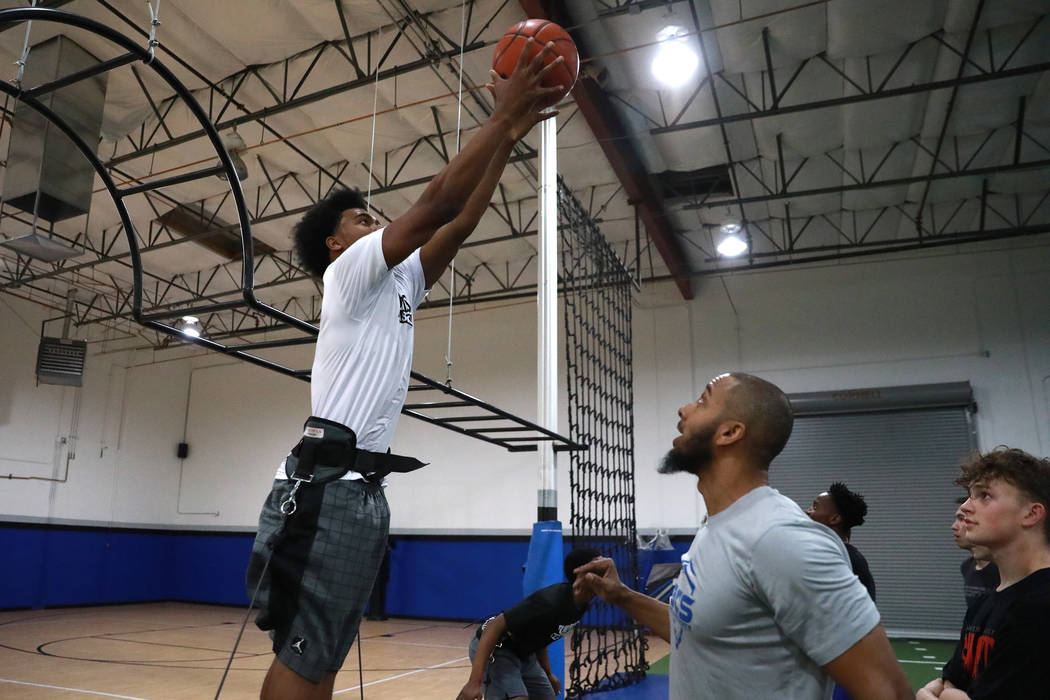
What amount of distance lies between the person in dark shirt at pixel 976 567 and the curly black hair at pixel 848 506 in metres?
0.44

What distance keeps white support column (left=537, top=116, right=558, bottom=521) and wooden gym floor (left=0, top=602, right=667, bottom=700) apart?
6.22 feet

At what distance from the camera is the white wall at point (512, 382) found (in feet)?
29.2

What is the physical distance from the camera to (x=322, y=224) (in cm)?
198

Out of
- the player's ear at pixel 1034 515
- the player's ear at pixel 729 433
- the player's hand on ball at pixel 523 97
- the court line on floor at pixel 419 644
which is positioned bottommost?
the court line on floor at pixel 419 644

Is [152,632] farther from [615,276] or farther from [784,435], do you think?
[784,435]

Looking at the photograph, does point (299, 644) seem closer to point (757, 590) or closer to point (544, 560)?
point (757, 590)

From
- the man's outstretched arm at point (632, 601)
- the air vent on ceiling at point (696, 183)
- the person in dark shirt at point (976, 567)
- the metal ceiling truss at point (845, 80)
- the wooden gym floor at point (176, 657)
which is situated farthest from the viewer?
the air vent on ceiling at point (696, 183)

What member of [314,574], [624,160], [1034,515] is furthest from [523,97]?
[624,160]

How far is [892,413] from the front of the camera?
8867 millimetres

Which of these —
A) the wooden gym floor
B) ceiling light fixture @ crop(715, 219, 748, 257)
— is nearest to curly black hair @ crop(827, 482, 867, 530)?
the wooden gym floor

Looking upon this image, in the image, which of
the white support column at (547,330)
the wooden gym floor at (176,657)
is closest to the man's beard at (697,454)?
the white support column at (547,330)

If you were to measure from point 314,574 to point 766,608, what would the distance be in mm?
844

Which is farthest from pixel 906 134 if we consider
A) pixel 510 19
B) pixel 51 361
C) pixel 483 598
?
pixel 51 361

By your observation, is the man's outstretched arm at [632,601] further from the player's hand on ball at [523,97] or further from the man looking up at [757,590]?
the player's hand on ball at [523,97]
